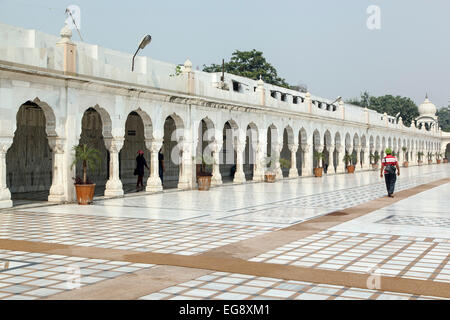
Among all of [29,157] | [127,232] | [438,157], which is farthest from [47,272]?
[438,157]

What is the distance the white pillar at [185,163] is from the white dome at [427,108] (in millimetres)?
73479

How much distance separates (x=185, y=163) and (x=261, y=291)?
15629 millimetres

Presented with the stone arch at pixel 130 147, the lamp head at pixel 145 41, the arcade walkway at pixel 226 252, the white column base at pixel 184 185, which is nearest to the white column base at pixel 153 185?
the white column base at pixel 184 185

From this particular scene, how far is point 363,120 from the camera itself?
138 feet

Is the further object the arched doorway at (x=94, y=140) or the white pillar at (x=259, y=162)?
the white pillar at (x=259, y=162)

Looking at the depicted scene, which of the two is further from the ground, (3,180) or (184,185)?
(3,180)

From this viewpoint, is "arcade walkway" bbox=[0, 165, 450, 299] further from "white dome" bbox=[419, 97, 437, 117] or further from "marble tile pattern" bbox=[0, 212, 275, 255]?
"white dome" bbox=[419, 97, 437, 117]

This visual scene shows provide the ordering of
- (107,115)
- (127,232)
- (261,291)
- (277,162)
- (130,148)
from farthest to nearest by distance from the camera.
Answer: (277,162) < (130,148) < (107,115) < (127,232) < (261,291)

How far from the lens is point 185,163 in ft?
68.9

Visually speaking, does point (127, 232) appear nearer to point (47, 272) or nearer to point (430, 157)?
point (47, 272)

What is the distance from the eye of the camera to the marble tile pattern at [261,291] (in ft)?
17.4

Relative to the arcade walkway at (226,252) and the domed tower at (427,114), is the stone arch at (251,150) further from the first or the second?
the domed tower at (427,114)
